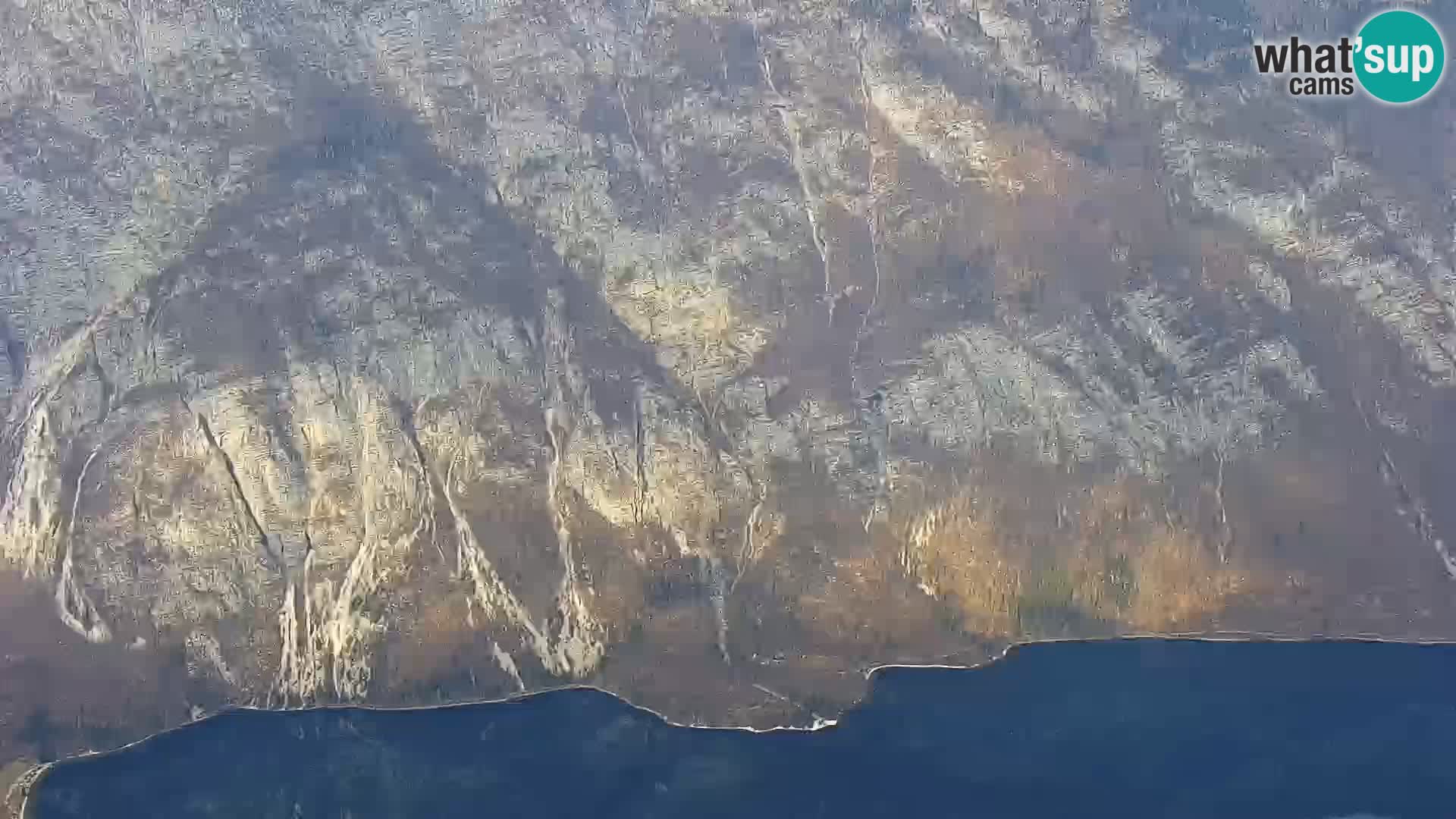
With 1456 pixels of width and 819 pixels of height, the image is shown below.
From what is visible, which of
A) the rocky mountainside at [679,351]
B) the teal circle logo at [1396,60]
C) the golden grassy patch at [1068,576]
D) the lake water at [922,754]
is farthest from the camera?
the teal circle logo at [1396,60]

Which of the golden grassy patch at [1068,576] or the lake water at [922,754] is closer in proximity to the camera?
the lake water at [922,754]

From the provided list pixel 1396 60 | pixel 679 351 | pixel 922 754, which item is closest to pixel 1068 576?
pixel 922 754

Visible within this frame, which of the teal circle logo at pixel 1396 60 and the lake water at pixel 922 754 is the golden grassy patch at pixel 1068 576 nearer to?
the lake water at pixel 922 754

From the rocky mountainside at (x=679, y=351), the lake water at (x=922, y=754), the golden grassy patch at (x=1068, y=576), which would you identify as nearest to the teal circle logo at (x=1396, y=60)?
the rocky mountainside at (x=679, y=351)

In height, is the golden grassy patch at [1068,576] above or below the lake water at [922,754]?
above

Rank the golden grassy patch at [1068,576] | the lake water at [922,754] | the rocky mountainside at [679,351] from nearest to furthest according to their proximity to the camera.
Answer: the lake water at [922,754], the rocky mountainside at [679,351], the golden grassy patch at [1068,576]

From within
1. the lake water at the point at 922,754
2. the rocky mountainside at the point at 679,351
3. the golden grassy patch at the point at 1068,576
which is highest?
the rocky mountainside at the point at 679,351

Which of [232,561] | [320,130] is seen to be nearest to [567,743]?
[232,561]
